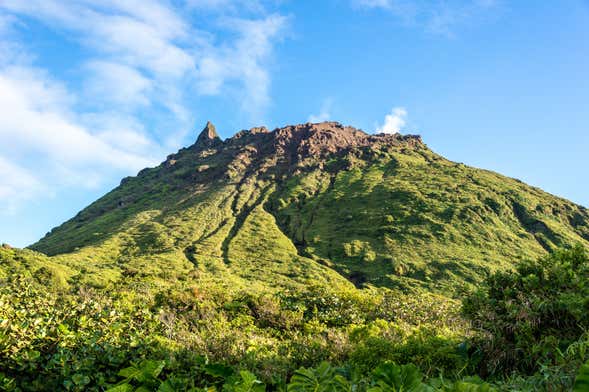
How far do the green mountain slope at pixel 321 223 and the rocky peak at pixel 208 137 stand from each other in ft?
125

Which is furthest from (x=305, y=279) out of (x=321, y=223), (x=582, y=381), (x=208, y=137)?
(x=208, y=137)

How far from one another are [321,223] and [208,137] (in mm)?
106760

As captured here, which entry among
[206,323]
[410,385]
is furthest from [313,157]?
[410,385]

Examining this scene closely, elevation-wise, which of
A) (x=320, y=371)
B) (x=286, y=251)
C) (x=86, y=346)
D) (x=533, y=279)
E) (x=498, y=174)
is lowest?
(x=86, y=346)

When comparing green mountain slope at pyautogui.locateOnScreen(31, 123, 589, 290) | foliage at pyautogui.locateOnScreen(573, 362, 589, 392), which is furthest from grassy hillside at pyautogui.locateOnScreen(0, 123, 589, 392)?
green mountain slope at pyautogui.locateOnScreen(31, 123, 589, 290)

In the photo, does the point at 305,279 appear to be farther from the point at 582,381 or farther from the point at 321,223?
the point at 582,381

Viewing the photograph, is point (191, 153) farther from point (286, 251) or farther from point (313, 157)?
point (286, 251)

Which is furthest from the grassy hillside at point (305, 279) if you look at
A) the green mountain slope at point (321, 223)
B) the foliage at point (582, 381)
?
the green mountain slope at point (321, 223)

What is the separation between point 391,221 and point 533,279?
79037 mm

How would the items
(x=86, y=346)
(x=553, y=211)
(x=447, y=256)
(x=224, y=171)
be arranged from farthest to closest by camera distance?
(x=224, y=171), (x=553, y=211), (x=447, y=256), (x=86, y=346)

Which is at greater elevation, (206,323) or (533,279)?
(533,279)

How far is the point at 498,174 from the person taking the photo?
379 feet

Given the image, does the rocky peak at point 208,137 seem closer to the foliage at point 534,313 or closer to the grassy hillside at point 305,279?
the grassy hillside at point 305,279

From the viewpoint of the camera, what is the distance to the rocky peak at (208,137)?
182 m
